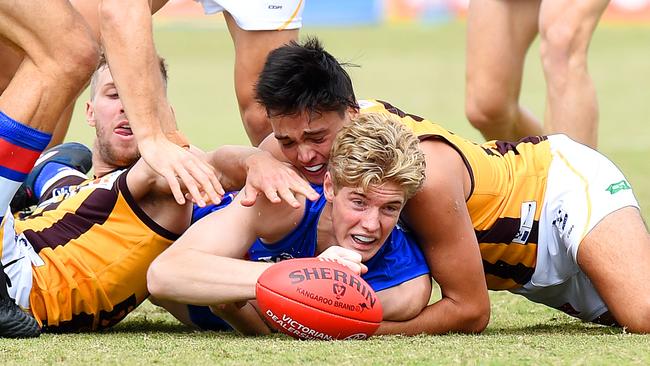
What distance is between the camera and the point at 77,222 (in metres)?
5.32

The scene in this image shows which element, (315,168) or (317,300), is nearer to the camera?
(317,300)

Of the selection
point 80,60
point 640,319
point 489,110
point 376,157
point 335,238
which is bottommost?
point 489,110

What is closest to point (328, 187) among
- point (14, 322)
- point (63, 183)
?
point (14, 322)

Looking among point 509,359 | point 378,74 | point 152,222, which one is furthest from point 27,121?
point 378,74

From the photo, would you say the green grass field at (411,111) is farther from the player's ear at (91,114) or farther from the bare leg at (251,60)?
the bare leg at (251,60)

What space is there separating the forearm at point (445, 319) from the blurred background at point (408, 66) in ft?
11.8

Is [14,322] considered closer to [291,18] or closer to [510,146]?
[510,146]

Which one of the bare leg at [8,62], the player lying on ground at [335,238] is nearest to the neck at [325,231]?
the player lying on ground at [335,238]

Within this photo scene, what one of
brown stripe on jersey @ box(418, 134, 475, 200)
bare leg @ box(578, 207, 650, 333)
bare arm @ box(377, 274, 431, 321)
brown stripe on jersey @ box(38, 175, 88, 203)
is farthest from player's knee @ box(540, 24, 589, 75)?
brown stripe on jersey @ box(38, 175, 88, 203)

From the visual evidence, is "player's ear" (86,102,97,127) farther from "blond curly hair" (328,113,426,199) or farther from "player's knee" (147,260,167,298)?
"blond curly hair" (328,113,426,199)

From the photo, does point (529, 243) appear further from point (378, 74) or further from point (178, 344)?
point (378, 74)

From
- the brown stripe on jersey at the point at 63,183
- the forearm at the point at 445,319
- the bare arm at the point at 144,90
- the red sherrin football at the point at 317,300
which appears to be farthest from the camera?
the brown stripe on jersey at the point at 63,183

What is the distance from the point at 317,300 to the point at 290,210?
1.69 feet

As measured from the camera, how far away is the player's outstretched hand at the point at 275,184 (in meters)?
4.69
